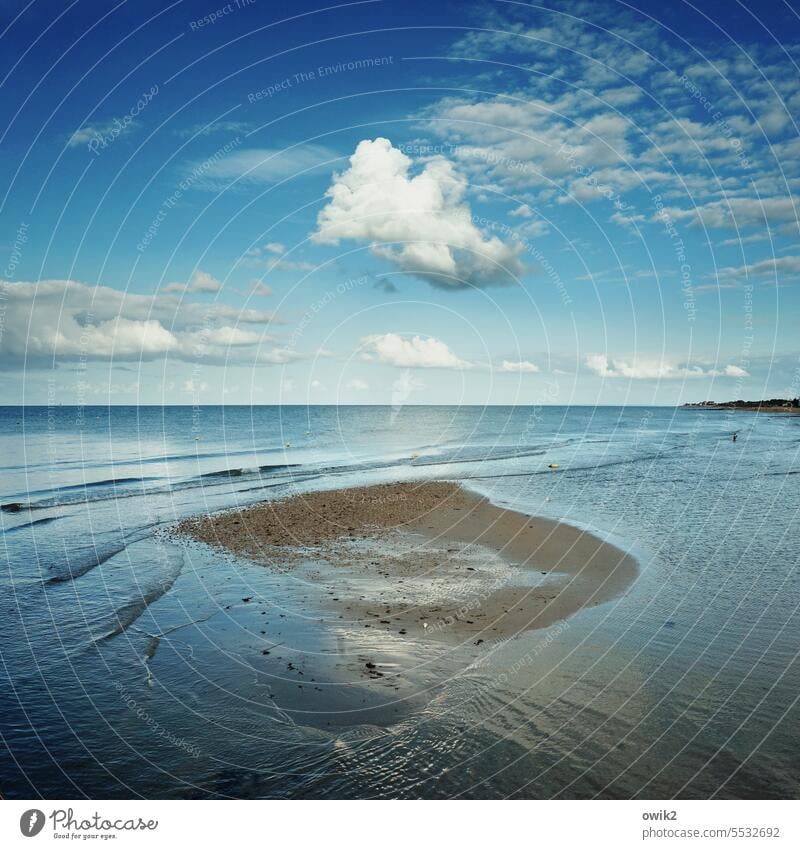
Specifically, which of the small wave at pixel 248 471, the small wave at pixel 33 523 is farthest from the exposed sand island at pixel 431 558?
the small wave at pixel 248 471

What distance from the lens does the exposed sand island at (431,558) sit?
1495cm

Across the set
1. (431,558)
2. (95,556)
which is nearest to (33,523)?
(95,556)

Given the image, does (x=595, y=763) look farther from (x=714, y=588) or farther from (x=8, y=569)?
(x=8, y=569)

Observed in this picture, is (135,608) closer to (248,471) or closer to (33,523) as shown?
(33,523)

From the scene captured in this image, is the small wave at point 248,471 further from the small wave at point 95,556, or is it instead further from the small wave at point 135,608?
the small wave at point 135,608

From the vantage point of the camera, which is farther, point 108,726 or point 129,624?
point 129,624

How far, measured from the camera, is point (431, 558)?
68.2 ft

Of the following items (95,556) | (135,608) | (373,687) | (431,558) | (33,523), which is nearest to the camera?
(373,687)

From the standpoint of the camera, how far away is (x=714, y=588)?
16719mm

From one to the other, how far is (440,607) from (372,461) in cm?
4164

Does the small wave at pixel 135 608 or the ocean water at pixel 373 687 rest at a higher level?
the small wave at pixel 135 608

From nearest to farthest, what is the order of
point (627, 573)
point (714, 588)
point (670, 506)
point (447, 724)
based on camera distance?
point (447, 724), point (714, 588), point (627, 573), point (670, 506)

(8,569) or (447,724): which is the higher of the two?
(8,569)
